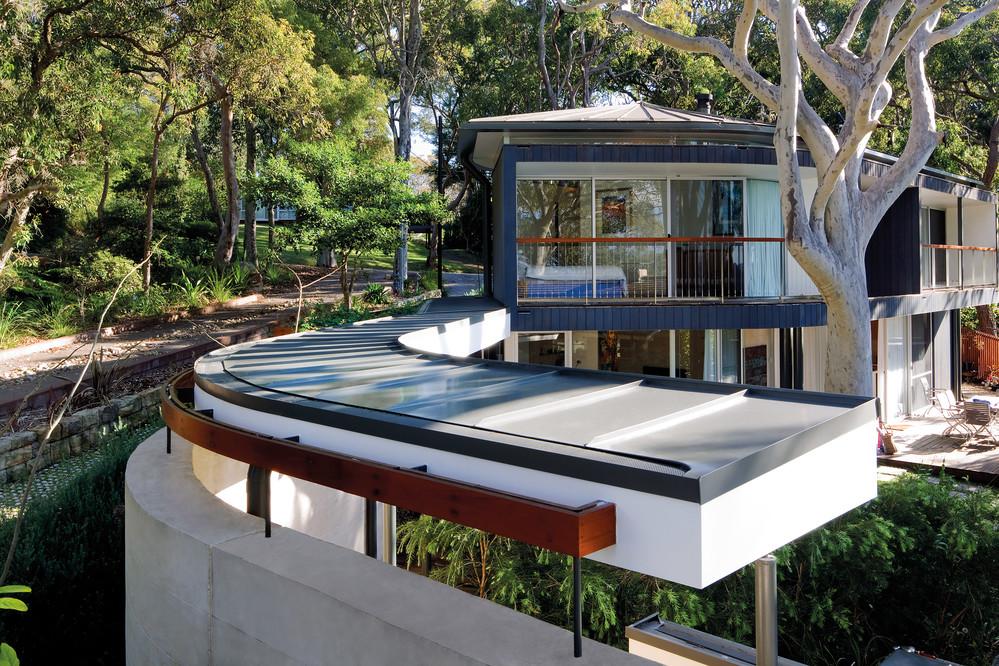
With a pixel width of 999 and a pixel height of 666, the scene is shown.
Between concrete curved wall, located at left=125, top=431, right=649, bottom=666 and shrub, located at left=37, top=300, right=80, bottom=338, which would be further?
shrub, located at left=37, top=300, right=80, bottom=338

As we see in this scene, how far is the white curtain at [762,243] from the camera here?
12992 mm

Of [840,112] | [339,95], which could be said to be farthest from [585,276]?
[840,112]

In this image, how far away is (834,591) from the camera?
6.09m

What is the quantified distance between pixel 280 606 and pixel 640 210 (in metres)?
10.9

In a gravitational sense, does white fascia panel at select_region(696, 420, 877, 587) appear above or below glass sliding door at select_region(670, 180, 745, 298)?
below

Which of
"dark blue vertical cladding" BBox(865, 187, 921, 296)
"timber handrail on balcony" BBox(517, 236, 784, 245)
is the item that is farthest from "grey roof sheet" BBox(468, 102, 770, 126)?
"dark blue vertical cladding" BBox(865, 187, 921, 296)

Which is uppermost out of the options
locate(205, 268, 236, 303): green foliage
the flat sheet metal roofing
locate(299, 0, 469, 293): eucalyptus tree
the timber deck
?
locate(299, 0, 469, 293): eucalyptus tree

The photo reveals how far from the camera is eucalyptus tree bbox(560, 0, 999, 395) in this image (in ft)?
32.6

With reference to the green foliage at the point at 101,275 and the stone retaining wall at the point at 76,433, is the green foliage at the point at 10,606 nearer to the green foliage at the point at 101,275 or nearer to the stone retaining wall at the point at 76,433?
the stone retaining wall at the point at 76,433

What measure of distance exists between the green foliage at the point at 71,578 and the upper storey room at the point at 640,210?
22.9ft

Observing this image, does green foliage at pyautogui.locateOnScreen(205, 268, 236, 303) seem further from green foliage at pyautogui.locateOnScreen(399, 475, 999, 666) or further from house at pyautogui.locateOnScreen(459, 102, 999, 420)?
green foliage at pyautogui.locateOnScreen(399, 475, 999, 666)

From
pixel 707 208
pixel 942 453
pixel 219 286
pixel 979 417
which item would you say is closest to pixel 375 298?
pixel 219 286

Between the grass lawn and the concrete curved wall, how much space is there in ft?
85.3

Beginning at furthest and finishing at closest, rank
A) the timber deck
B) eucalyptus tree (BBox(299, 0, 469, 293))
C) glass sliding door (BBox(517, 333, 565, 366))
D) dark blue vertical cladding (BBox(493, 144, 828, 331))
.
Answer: eucalyptus tree (BBox(299, 0, 469, 293))
glass sliding door (BBox(517, 333, 565, 366))
dark blue vertical cladding (BBox(493, 144, 828, 331))
the timber deck
